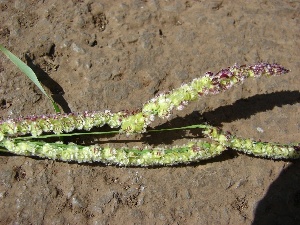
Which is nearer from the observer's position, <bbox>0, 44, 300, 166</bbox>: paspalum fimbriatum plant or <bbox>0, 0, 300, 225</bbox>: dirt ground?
<bbox>0, 44, 300, 166</bbox>: paspalum fimbriatum plant

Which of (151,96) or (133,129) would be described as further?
(151,96)

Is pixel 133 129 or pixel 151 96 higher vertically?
pixel 133 129

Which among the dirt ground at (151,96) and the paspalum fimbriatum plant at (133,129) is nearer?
the paspalum fimbriatum plant at (133,129)

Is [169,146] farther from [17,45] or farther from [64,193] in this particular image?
[17,45]
